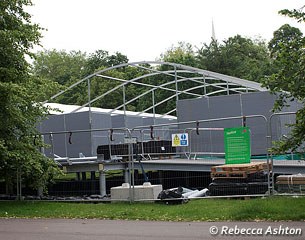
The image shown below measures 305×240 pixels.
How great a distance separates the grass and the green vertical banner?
4.05 feet

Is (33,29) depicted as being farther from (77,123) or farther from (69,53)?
(69,53)

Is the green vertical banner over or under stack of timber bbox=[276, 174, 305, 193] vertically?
over

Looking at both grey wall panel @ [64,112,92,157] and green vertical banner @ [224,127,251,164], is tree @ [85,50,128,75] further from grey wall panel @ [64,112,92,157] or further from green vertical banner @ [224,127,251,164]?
green vertical banner @ [224,127,251,164]

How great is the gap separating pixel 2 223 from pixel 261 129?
13888 millimetres

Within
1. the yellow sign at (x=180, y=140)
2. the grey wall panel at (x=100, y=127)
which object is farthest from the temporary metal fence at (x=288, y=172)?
the grey wall panel at (x=100, y=127)

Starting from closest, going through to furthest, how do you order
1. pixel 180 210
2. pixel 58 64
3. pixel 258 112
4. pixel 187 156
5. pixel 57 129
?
pixel 180 210, pixel 187 156, pixel 258 112, pixel 57 129, pixel 58 64

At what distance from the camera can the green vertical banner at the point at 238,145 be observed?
49.3 ft

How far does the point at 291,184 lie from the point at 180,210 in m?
3.44

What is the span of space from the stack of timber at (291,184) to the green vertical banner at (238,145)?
115 cm

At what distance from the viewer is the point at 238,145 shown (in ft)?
49.8

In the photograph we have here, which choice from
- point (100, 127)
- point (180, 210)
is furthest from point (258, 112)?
point (180, 210)

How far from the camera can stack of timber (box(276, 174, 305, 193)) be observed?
47.9 feet

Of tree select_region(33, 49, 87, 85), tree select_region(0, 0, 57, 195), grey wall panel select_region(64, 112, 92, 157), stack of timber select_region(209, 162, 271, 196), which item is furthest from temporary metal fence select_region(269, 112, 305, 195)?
tree select_region(33, 49, 87, 85)

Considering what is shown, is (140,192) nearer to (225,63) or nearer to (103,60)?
(225,63)
